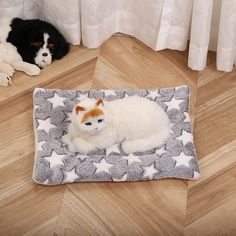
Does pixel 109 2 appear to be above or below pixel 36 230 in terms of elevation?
above

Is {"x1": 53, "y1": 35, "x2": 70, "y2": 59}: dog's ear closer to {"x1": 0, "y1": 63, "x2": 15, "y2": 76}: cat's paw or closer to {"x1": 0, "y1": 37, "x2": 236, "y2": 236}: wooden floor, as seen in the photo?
{"x1": 0, "y1": 37, "x2": 236, "y2": 236}: wooden floor

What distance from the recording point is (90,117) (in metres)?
1.47

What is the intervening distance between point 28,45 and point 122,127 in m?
0.60

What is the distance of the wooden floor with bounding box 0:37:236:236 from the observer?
56.3 inches

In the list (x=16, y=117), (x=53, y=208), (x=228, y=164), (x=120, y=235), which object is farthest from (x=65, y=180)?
(x=228, y=164)

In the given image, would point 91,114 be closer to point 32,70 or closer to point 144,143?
point 144,143

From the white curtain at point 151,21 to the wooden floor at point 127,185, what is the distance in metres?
0.10

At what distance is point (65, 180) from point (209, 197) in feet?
1.51

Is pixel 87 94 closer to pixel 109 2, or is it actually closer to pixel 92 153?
pixel 92 153

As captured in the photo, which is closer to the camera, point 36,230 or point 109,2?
point 36,230

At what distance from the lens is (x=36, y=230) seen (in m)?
1.42

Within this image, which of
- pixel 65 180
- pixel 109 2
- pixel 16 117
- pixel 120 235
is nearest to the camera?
pixel 120 235

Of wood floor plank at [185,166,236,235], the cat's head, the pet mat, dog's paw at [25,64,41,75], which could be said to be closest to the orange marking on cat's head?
the cat's head

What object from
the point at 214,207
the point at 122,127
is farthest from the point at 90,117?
the point at 214,207
